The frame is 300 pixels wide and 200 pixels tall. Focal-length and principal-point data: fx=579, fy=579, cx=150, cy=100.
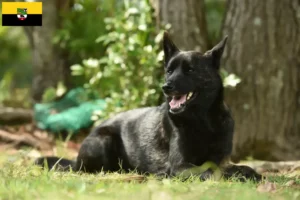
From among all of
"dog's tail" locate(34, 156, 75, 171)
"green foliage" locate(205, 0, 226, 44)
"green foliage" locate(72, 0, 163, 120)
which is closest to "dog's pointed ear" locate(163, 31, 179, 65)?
"dog's tail" locate(34, 156, 75, 171)

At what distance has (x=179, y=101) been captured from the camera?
5125mm

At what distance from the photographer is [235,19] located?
24.3 feet

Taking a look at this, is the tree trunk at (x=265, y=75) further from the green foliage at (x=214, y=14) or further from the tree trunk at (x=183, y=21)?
the green foliage at (x=214, y=14)

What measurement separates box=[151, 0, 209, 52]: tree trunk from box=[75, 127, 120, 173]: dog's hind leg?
206 centimetres

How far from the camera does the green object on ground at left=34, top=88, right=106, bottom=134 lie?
859 cm

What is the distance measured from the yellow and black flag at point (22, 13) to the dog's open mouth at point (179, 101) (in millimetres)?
3638

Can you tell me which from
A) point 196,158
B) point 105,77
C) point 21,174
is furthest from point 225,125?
point 105,77

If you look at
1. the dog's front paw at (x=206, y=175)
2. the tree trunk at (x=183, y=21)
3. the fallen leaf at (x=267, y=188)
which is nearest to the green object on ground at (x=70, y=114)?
the tree trunk at (x=183, y=21)

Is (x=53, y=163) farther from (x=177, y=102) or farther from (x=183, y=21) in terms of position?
(x=183, y=21)

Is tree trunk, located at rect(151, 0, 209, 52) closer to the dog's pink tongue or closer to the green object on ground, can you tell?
the green object on ground

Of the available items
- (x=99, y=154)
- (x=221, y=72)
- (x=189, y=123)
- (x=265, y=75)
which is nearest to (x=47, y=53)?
(x=221, y=72)

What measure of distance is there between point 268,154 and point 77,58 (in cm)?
417

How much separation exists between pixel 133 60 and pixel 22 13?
1988mm

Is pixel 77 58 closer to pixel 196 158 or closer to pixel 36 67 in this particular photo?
pixel 36 67
